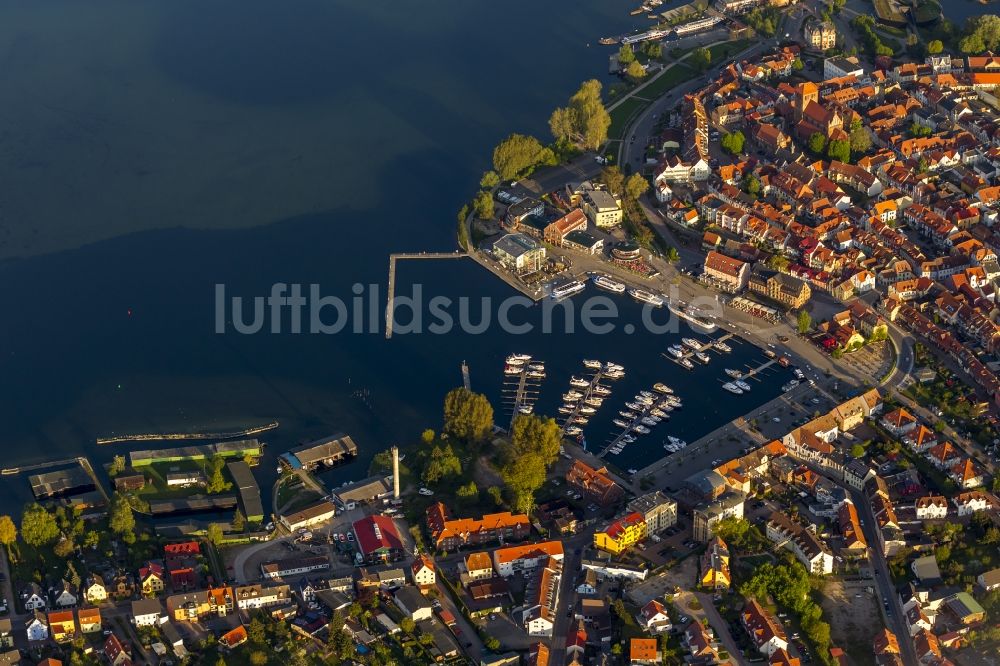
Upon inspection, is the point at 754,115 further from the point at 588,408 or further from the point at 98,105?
the point at 98,105

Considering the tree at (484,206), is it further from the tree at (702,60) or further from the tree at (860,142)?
the tree at (702,60)

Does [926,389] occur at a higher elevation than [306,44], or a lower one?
lower

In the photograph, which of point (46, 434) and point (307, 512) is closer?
point (307, 512)

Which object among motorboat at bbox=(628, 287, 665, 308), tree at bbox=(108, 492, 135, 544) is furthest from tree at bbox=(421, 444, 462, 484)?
motorboat at bbox=(628, 287, 665, 308)

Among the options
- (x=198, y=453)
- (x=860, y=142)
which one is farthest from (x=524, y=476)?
(x=860, y=142)

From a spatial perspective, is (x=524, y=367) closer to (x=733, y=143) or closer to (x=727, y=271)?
(x=727, y=271)

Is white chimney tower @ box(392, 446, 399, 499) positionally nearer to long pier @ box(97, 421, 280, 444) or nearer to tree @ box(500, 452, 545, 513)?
tree @ box(500, 452, 545, 513)

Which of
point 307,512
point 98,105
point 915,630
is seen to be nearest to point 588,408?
point 307,512
